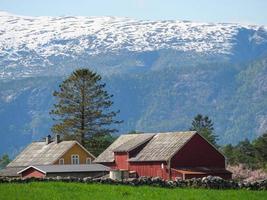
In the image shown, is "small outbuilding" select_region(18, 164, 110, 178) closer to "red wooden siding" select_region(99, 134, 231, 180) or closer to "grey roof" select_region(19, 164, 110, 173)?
"grey roof" select_region(19, 164, 110, 173)

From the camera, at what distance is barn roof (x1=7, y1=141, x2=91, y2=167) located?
319 feet

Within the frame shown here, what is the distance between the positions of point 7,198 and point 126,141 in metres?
56.8

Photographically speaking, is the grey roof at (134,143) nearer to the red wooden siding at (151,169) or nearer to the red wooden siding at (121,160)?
the red wooden siding at (121,160)

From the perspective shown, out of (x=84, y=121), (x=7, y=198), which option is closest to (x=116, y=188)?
(x=7, y=198)

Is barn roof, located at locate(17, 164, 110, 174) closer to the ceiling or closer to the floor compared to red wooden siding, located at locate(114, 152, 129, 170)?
closer to the floor

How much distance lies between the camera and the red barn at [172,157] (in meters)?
84.1

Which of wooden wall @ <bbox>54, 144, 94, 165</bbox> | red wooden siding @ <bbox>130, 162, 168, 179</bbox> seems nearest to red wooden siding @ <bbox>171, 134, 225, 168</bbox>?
red wooden siding @ <bbox>130, 162, 168, 179</bbox>

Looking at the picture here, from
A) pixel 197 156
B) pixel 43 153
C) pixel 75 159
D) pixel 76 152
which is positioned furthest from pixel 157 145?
pixel 43 153

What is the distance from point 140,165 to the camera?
87.4 m

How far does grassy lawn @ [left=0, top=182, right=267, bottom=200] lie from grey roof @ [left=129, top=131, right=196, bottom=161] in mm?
37103

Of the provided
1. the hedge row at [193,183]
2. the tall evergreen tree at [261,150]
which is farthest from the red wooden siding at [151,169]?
the tall evergreen tree at [261,150]

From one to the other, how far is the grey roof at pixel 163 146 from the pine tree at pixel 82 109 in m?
26.8

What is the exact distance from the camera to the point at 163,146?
8656cm

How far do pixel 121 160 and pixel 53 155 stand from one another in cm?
1046
